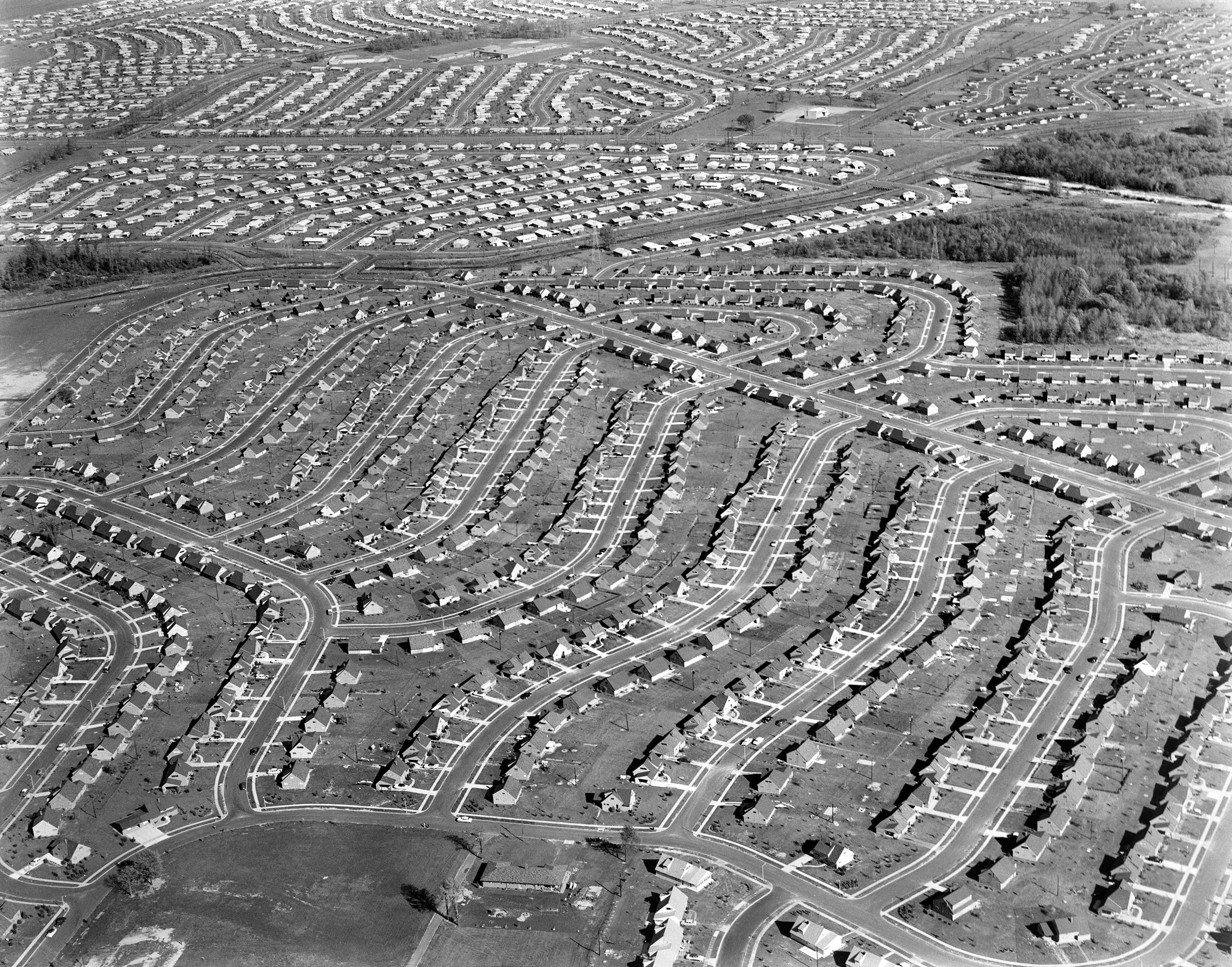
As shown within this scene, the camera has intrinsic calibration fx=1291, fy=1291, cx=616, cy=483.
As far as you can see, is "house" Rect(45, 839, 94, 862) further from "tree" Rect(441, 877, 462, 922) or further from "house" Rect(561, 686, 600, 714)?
"house" Rect(561, 686, 600, 714)

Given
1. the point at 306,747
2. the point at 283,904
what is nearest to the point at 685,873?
the point at 283,904

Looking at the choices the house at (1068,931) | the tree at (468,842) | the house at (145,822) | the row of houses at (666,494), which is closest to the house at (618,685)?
the row of houses at (666,494)

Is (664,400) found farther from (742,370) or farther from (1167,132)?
(1167,132)

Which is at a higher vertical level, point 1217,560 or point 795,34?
point 795,34

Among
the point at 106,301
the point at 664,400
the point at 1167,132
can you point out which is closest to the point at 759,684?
the point at 664,400

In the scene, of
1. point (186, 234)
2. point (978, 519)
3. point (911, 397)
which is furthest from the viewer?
point (186, 234)

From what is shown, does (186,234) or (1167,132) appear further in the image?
(1167,132)

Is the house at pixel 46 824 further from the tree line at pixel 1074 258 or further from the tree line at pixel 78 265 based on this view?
the tree line at pixel 78 265
